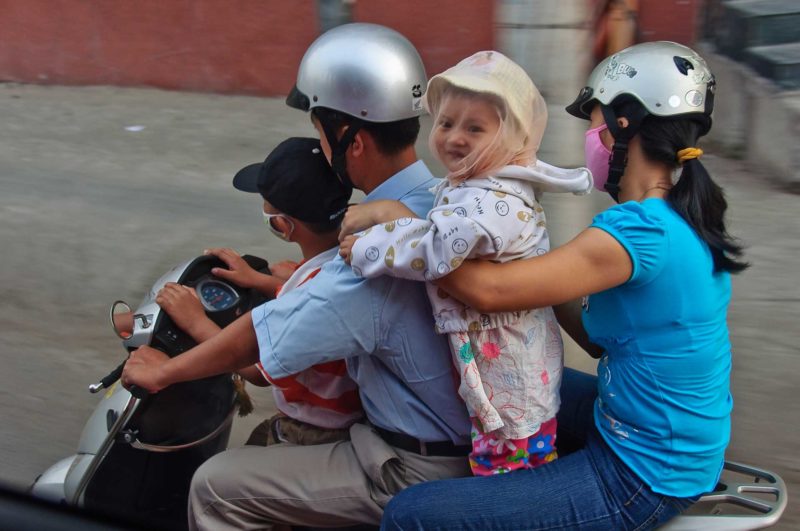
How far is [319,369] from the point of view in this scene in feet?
7.51

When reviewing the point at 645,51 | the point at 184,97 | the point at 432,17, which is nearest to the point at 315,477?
the point at 645,51

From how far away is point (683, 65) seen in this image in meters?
2.03

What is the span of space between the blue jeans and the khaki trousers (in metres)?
0.13

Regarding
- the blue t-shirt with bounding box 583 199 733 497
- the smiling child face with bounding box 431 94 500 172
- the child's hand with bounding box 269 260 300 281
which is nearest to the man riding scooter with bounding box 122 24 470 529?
the smiling child face with bounding box 431 94 500 172

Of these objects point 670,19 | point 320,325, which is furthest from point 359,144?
point 670,19

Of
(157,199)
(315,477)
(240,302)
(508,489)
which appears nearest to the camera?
(508,489)

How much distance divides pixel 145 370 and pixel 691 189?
133 cm

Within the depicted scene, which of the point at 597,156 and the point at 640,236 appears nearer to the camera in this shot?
the point at 640,236

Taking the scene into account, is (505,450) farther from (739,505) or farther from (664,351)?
(739,505)

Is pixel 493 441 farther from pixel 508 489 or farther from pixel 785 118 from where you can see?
pixel 785 118

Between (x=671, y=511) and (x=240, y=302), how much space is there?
1232mm

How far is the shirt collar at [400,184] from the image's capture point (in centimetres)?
223

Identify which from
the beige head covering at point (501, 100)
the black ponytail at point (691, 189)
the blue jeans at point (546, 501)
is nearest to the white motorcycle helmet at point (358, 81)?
the beige head covering at point (501, 100)

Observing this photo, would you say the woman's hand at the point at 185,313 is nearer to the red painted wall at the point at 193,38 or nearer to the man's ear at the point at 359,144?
the man's ear at the point at 359,144
